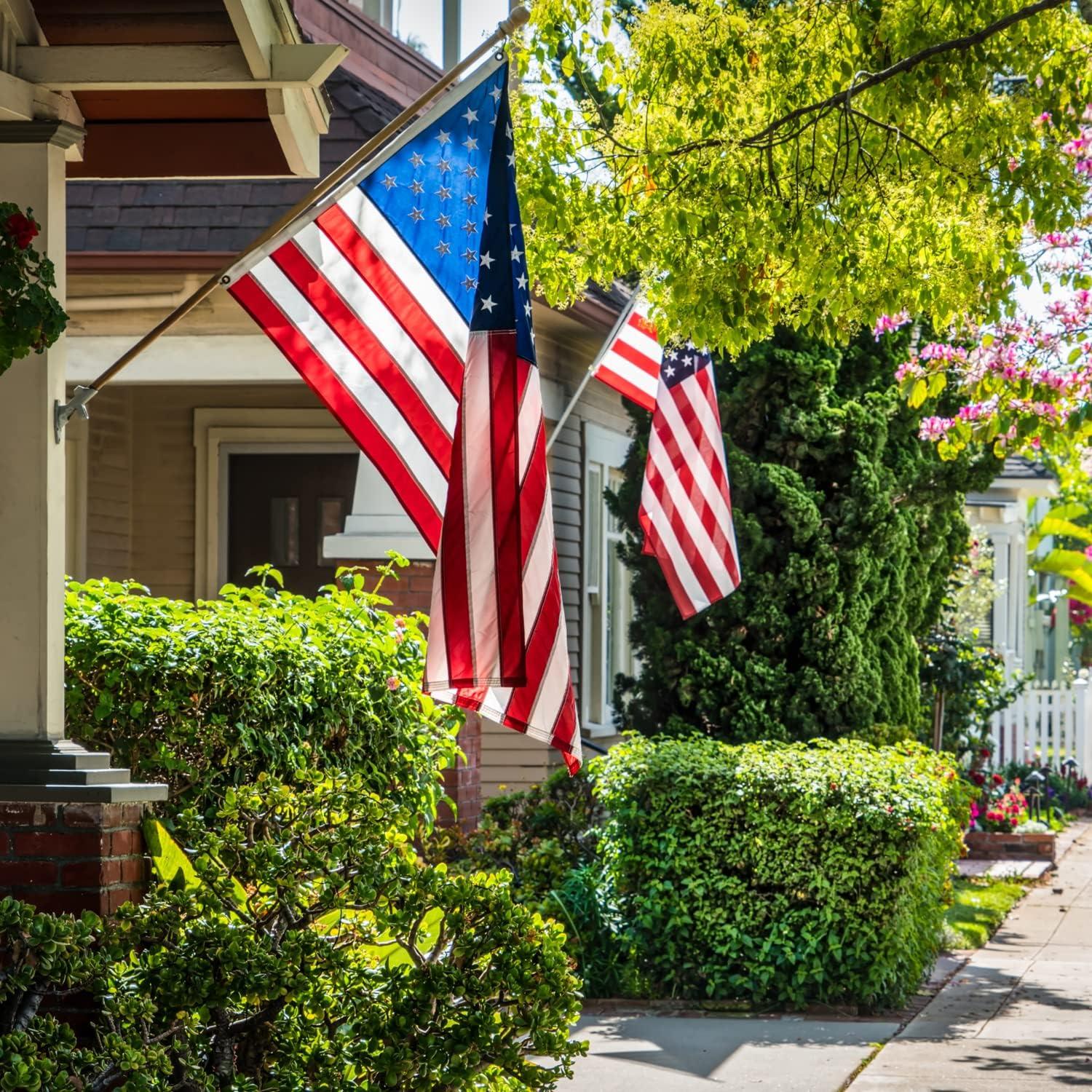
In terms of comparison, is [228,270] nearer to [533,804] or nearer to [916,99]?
[916,99]

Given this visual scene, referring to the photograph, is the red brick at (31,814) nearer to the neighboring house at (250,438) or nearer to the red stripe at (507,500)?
the red stripe at (507,500)

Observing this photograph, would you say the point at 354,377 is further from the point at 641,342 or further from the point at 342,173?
the point at 641,342

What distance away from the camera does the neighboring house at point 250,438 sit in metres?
10.4

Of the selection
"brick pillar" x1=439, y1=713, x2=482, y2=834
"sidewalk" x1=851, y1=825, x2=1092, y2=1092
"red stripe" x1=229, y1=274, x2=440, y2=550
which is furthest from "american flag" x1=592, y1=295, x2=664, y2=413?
"red stripe" x1=229, y1=274, x2=440, y2=550

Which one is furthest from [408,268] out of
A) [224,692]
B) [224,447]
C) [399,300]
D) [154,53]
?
[224,447]

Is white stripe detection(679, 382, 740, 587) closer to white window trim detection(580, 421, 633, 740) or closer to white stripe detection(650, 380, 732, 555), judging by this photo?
white stripe detection(650, 380, 732, 555)

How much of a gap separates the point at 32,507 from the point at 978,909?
8.90 meters

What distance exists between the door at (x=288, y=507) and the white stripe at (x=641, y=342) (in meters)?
3.32

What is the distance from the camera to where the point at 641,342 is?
9727 mm

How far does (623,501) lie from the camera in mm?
11609

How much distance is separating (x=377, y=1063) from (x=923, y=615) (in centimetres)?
907

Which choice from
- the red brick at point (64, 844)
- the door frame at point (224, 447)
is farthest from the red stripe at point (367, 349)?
the door frame at point (224, 447)

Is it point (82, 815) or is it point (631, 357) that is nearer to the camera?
point (82, 815)

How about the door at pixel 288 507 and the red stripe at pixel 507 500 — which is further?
the door at pixel 288 507
